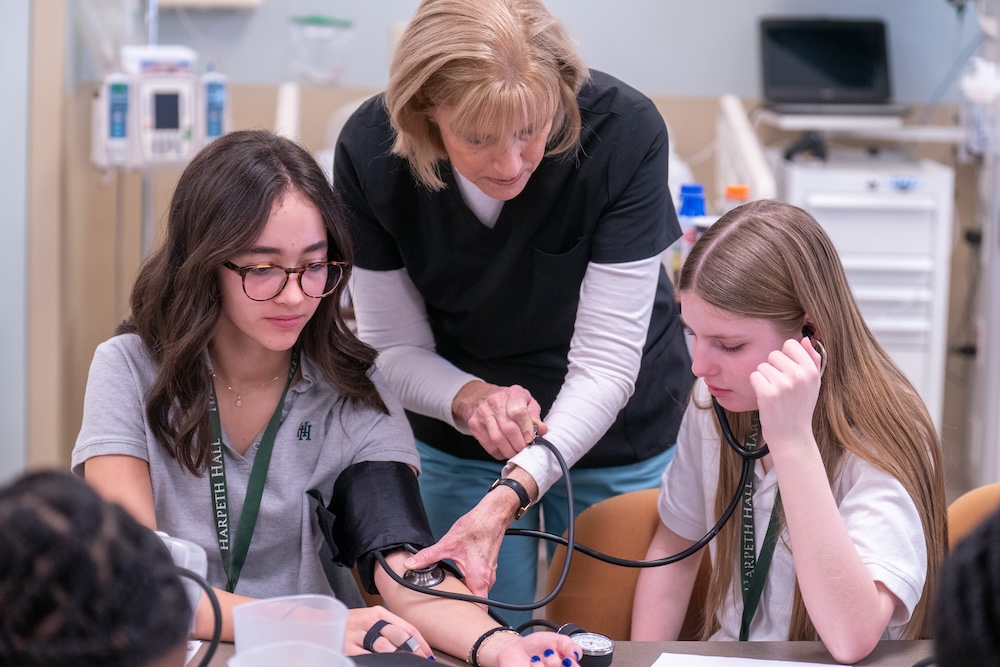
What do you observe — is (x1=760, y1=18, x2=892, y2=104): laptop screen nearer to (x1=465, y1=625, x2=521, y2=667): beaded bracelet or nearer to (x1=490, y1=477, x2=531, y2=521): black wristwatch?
(x1=490, y1=477, x2=531, y2=521): black wristwatch

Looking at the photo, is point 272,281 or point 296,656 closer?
point 296,656

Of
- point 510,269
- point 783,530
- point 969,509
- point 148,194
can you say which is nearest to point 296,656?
point 783,530

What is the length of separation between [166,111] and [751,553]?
230 cm

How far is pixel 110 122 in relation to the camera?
9.91 feet

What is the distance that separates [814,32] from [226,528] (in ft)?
10.1

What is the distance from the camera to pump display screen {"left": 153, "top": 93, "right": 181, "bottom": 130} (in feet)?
10.0

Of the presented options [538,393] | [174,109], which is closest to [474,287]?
[538,393]

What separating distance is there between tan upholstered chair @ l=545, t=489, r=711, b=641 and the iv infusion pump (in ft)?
6.55

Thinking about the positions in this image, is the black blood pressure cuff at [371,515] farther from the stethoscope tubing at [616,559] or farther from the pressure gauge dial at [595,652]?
the pressure gauge dial at [595,652]

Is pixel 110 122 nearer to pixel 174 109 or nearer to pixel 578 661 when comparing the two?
pixel 174 109

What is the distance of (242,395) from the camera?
1.46 meters

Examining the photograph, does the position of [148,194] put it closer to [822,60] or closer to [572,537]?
[822,60]

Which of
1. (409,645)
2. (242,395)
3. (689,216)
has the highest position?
(689,216)

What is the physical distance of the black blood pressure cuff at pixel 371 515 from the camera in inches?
50.7
